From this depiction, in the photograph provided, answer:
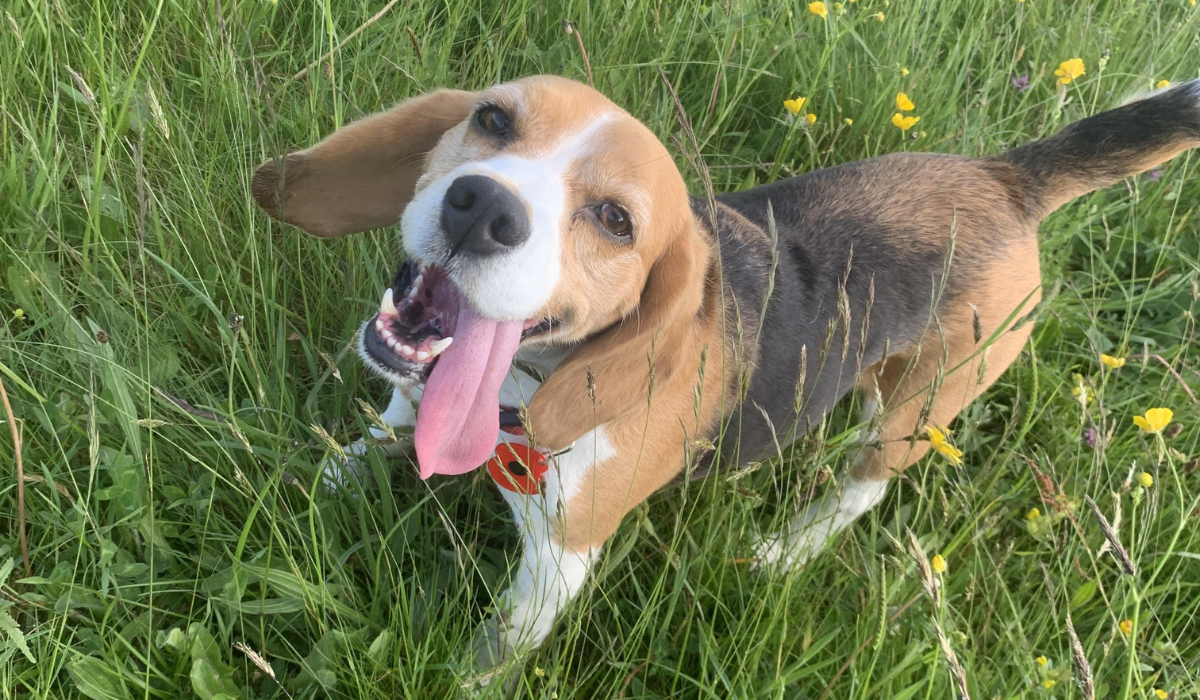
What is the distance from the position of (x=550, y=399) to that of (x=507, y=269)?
418mm

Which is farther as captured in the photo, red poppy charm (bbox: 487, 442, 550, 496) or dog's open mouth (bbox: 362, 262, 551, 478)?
red poppy charm (bbox: 487, 442, 550, 496)

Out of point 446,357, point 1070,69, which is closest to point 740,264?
point 446,357

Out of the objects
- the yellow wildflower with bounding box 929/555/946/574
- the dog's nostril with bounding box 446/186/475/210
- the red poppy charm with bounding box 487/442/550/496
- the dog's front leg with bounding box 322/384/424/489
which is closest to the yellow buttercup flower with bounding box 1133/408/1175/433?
the yellow wildflower with bounding box 929/555/946/574

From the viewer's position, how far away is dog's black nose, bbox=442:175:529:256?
1.85 metres

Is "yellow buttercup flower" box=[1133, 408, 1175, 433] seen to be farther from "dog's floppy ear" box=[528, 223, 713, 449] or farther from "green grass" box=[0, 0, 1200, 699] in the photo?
"dog's floppy ear" box=[528, 223, 713, 449]

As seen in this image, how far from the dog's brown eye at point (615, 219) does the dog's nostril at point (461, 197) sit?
0.40 meters

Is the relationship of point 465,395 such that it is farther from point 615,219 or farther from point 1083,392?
point 1083,392

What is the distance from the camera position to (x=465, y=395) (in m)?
Result: 2.10

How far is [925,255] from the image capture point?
279 centimetres

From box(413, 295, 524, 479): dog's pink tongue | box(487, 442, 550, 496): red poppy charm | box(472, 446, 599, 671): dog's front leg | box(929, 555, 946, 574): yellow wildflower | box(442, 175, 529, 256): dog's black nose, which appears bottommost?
box(472, 446, 599, 671): dog's front leg

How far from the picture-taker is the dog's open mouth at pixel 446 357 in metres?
2.07

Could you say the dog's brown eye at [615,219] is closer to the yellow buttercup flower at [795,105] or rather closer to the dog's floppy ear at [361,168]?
the dog's floppy ear at [361,168]

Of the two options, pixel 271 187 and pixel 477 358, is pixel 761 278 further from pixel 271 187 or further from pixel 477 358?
pixel 271 187

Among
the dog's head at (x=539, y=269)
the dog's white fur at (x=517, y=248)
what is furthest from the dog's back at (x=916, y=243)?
the dog's white fur at (x=517, y=248)
